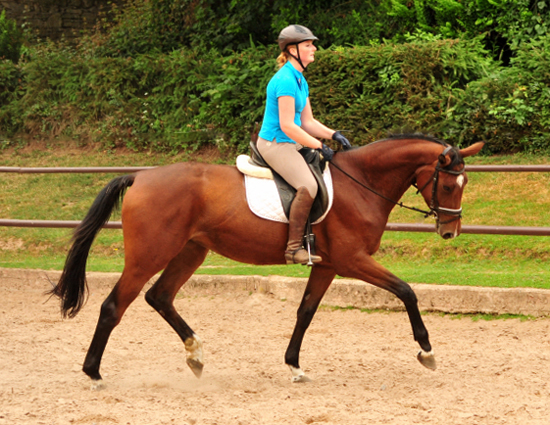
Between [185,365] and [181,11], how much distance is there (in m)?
12.2

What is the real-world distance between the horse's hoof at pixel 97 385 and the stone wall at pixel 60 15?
1526cm

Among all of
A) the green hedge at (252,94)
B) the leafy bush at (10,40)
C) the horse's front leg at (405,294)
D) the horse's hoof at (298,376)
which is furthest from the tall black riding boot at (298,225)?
the leafy bush at (10,40)

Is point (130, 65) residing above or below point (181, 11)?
below

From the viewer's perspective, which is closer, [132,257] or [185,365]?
[132,257]

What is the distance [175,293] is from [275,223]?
1005 millimetres

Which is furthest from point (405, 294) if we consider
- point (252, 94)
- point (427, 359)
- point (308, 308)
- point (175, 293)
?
point (252, 94)

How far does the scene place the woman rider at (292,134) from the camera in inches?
190

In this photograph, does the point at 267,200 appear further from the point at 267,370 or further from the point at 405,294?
the point at 267,370

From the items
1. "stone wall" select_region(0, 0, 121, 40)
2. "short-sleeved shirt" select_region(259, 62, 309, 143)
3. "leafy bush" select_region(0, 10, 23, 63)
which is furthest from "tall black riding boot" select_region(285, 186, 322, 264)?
"stone wall" select_region(0, 0, 121, 40)

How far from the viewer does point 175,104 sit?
1404 centimetres

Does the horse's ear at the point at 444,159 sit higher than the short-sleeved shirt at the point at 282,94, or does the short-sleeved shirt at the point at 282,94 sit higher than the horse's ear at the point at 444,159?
the short-sleeved shirt at the point at 282,94

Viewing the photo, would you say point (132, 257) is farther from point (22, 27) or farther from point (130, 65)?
point (22, 27)

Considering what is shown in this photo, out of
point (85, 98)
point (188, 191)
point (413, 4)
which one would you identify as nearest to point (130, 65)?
point (85, 98)

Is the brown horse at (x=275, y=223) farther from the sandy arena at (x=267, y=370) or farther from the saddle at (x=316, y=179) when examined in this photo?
the sandy arena at (x=267, y=370)
